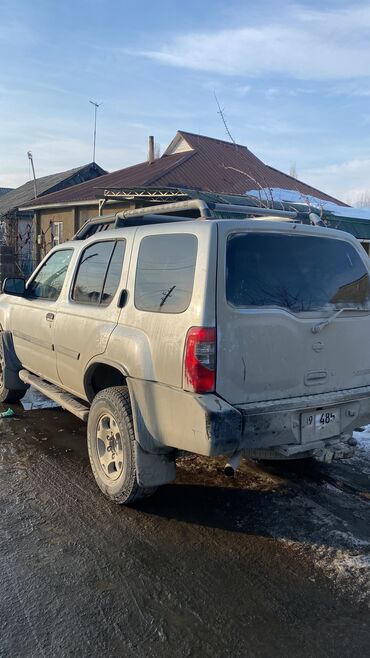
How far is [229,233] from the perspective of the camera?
3.25 meters

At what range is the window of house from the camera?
22062 mm

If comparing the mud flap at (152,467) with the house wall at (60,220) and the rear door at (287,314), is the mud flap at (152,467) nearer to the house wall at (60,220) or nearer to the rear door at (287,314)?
the rear door at (287,314)

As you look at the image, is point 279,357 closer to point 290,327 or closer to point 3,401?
point 290,327

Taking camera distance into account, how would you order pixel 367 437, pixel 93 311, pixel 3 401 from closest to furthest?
pixel 93 311
pixel 367 437
pixel 3 401

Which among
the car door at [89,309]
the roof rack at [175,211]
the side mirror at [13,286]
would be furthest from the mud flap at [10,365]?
the roof rack at [175,211]

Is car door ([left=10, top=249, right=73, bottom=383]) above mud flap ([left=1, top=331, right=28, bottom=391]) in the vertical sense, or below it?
above

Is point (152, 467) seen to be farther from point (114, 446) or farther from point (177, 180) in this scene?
point (177, 180)

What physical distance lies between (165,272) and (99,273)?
1.06 meters

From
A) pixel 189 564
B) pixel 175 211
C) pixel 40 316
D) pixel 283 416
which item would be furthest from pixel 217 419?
pixel 40 316

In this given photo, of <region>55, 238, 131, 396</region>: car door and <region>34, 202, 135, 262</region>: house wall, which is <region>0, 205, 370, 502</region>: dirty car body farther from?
<region>34, 202, 135, 262</region>: house wall

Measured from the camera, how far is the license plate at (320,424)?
3.38 m

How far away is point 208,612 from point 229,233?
2107mm

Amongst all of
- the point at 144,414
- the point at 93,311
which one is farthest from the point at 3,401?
the point at 144,414

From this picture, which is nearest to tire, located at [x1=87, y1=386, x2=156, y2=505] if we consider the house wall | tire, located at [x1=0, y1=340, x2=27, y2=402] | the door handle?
the door handle
